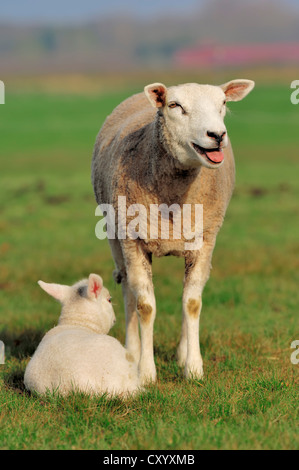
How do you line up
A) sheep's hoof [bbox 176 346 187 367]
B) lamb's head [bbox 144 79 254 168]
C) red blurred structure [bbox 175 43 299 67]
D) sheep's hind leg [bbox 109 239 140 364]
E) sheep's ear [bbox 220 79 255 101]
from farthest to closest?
1. red blurred structure [bbox 175 43 299 67]
2. sheep's hind leg [bbox 109 239 140 364]
3. sheep's hoof [bbox 176 346 187 367]
4. sheep's ear [bbox 220 79 255 101]
5. lamb's head [bbox 144 79 254 168]

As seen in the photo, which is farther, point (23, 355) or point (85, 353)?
point (23, 355)

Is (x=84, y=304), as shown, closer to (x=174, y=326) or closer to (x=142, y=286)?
(x=142, y=286)

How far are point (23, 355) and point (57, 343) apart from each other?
111cm

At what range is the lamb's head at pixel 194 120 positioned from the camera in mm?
4949

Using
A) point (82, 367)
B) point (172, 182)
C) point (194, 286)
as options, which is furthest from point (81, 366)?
point (172, 182)

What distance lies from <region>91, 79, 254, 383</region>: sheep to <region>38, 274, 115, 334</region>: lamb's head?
291mm

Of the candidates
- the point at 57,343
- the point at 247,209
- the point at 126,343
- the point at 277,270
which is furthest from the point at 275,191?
the point at 57,343

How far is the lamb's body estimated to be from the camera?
4836 millimetres

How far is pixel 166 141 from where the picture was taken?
545 centimetres

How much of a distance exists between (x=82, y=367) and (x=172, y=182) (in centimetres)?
157

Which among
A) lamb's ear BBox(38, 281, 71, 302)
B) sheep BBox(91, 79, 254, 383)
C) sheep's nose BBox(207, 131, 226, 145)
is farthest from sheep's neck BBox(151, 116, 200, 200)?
lamb's ear BBox(38, 281, 71, 302)

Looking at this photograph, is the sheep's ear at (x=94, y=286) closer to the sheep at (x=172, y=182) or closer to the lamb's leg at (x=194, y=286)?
the sheep at (x=172, y=182)

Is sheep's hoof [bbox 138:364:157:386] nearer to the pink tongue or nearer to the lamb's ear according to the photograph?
the lamb's ear
